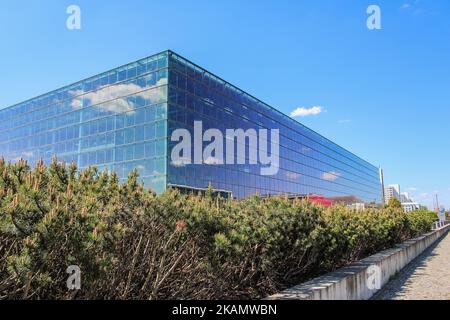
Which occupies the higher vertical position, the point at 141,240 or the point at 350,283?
the point at 141,240

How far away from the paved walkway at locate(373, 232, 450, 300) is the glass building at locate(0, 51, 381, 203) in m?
16.5

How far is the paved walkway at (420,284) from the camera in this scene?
7.84m

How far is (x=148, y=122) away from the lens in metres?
28.2

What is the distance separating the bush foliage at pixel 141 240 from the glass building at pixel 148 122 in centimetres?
1927

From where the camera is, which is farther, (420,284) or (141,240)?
(420,284)

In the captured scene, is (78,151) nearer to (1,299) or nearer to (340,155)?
(1,299)

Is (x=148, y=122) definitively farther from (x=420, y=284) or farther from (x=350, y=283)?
(x=350, y=283)

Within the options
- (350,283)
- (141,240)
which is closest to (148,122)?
(350,283)

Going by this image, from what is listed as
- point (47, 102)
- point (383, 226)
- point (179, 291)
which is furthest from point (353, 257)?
point (47, 102)

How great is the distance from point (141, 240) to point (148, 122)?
2465cm

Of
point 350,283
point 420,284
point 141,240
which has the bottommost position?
point 420,284

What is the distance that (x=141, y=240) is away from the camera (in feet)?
14.0

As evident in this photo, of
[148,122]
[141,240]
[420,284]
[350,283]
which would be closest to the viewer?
[141,240]

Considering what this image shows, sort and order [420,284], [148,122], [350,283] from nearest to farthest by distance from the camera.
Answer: [350,283], [420,284], [148,122]
